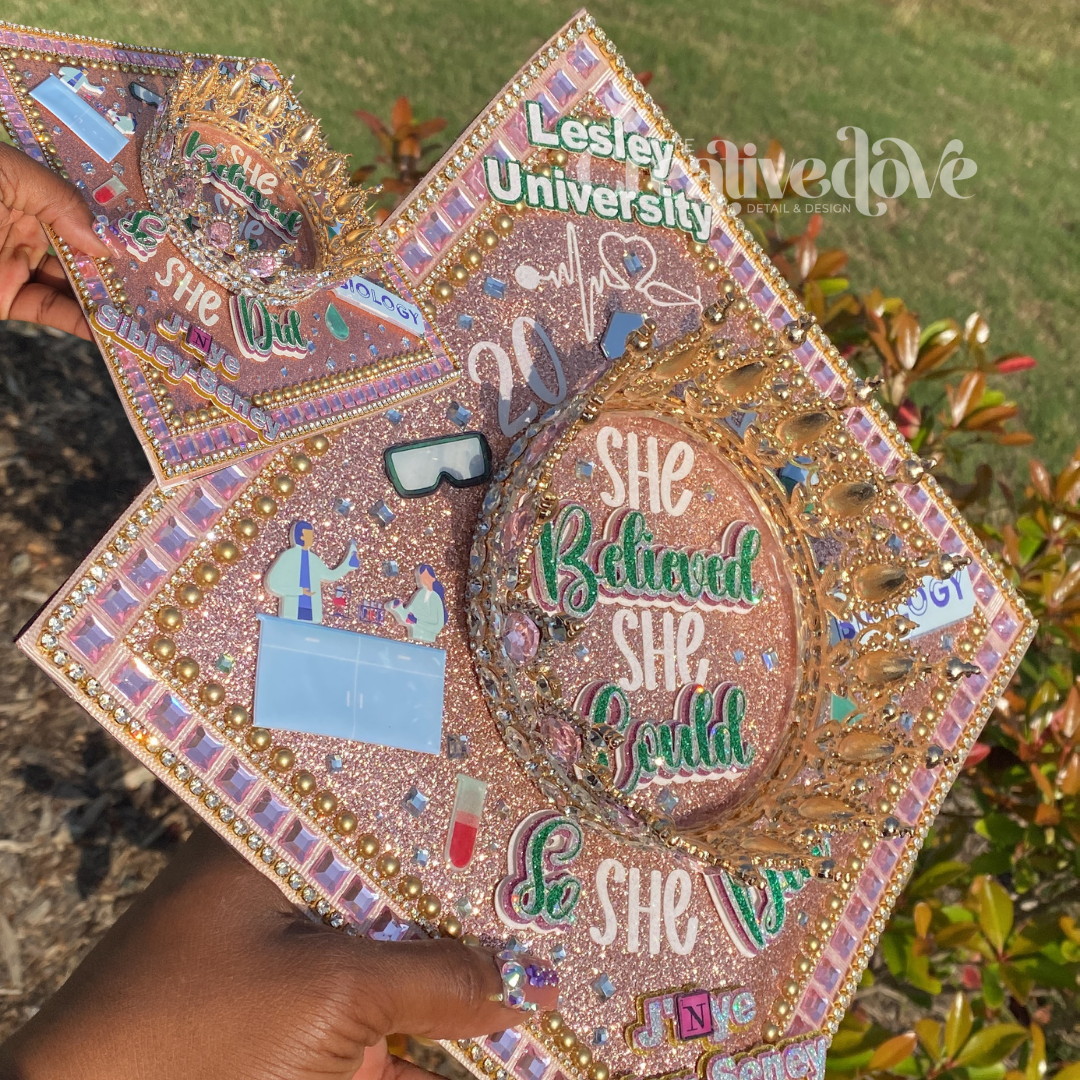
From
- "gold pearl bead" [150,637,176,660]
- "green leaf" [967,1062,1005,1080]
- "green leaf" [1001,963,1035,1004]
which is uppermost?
"gold pearl bead" [150,637,176,660]

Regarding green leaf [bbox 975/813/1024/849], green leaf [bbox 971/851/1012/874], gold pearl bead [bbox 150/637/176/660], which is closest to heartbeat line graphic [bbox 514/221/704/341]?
gold pearl bead [bbox 150/637/176/660]

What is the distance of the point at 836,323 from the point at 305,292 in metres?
2.83

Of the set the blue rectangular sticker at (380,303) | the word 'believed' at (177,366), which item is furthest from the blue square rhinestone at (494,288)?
the word 'believed' at (177,366)

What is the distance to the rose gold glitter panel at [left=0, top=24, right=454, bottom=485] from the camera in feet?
5.52

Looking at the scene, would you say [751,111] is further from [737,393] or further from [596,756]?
[596,756]

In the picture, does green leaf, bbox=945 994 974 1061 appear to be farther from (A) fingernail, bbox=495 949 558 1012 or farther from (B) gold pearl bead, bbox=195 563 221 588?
(B) gold pearl bead, bbox=195 563 221 588

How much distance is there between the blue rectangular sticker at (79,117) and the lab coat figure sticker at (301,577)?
32.3 inches

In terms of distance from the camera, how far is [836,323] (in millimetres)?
4027

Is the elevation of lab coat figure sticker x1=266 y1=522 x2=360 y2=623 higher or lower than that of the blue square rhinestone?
lower

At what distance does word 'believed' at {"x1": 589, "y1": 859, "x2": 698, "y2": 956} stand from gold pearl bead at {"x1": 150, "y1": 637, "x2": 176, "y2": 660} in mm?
1031

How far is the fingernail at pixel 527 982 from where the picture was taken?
1.83m

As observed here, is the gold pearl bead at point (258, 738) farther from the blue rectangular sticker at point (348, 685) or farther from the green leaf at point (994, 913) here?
the green leaf at point (994, 913)

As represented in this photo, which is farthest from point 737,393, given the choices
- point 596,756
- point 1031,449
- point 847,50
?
point 847,50

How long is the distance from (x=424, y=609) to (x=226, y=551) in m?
0.42
